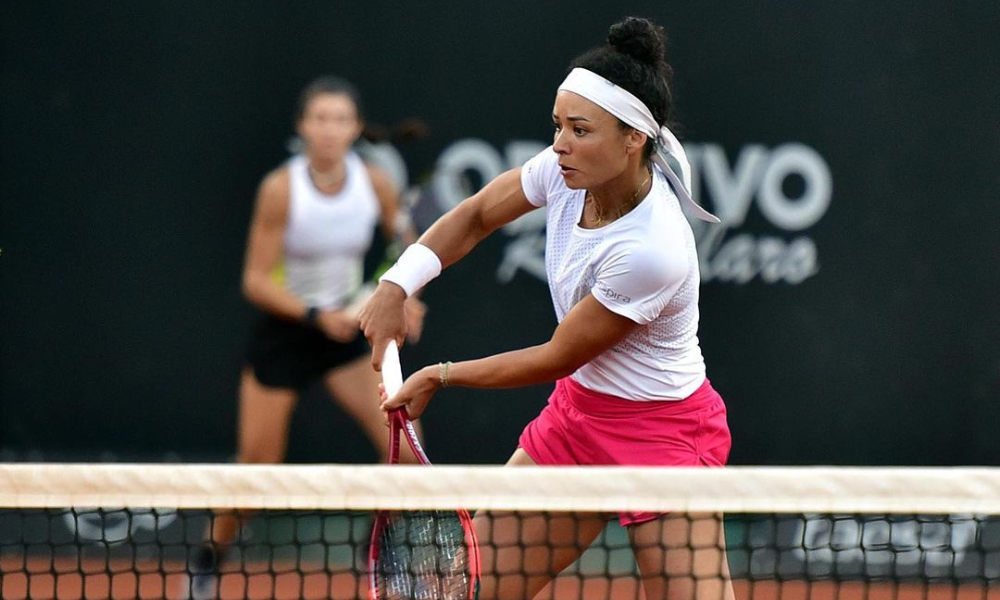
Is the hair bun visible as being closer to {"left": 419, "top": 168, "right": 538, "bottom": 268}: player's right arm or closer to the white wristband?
{"left": 419, "top": 168, "right": 538, "bottom": 268}: player's right arm

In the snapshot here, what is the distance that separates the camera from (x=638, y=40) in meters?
2.75

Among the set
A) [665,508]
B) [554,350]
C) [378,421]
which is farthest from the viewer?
[378,421]

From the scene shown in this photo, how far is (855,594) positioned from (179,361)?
7.79 ft

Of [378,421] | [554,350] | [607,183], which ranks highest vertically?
[607,183]

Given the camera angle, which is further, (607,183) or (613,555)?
(613,555)

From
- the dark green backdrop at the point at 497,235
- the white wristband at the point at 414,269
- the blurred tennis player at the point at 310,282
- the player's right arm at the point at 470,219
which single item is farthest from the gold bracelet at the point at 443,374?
the dark green backdrop at the point at 497,235

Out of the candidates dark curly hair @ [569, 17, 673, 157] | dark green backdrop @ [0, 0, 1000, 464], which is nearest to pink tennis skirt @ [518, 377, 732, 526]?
dark curly hair @ [569, 17, 673, 157]

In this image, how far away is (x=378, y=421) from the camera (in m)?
4.68

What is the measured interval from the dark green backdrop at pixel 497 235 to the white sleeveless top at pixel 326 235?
323mm

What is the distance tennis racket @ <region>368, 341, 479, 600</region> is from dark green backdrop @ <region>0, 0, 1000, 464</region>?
2.11 meters

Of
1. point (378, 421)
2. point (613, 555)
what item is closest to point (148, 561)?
point (378, 421)

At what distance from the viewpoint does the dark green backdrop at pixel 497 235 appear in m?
4.97

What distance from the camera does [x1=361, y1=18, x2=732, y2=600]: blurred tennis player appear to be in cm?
271

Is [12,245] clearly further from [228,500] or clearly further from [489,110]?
[228,500]
